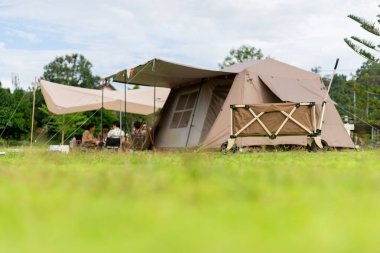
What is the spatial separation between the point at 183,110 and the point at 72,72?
49.9 m

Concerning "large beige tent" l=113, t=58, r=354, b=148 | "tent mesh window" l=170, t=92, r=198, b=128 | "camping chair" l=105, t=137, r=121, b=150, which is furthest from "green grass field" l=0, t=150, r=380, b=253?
"tent mesh window" l=170, t=92, r=198, b=128

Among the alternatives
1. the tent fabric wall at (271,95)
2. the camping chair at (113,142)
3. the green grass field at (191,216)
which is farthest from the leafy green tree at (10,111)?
the green grass field at (191,216)

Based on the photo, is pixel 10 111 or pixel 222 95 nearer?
pixel 222 95

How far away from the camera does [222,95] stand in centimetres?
1140

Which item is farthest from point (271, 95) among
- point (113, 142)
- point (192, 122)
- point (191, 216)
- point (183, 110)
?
point (191, 216)

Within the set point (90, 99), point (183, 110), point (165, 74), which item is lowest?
point (183, 110)

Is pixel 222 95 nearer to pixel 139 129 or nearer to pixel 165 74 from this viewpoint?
pixel 165 74

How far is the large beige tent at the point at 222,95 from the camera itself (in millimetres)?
10367

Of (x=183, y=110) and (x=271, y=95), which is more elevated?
(x=271, y=95)

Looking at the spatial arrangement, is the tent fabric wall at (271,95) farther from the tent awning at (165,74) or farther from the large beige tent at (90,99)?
the large beige tent at (90,99)

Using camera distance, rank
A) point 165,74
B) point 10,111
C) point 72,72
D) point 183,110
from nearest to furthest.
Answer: point 165,74 < point 183,110 < point 10,111 < point 72,72

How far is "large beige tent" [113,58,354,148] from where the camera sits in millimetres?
10367

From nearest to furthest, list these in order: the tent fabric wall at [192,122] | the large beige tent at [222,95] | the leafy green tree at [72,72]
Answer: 1. the large beige tent at [222,95]
2. the tent fabric wall at [192,122]
3. the leafy green tree at [72,72]

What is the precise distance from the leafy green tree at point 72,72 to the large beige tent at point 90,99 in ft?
137
